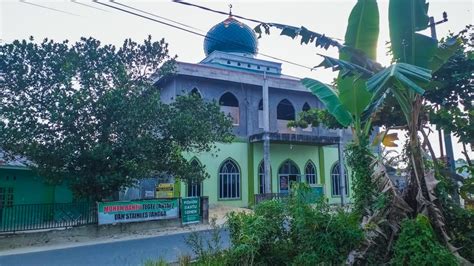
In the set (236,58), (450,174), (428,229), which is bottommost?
(428,229)

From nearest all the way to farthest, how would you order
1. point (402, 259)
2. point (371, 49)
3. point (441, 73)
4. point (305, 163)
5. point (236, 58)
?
point (402, 259), point (371, 49), point (441, 73), point (305, 163), point (236, 58)

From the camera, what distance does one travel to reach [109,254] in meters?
9.62

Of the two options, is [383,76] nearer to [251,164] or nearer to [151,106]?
[151,106]

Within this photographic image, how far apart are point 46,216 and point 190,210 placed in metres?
5.33

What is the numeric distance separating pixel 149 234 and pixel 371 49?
33.0ft

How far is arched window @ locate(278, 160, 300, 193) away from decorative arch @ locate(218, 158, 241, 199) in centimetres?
294

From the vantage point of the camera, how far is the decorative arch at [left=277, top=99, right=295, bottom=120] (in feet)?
79.4

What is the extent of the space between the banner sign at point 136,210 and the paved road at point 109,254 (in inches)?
64.6

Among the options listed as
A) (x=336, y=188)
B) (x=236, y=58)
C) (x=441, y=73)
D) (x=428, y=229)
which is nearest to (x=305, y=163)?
(x=336, y=188)

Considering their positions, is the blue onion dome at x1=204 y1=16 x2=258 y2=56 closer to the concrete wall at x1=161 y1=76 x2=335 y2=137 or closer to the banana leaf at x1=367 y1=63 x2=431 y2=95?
the concrete wall at x1=161 y1=76 x2=335 y2=137

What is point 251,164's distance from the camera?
861 inches

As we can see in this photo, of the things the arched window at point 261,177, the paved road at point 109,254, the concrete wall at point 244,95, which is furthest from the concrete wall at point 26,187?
the arched window at point 261,177

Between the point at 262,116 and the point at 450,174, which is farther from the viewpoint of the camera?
the point at 262,116

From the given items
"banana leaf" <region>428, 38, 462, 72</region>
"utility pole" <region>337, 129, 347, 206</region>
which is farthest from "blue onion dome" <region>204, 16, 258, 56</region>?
"banana leaf" <region>428, 38, 462, 72</region>
